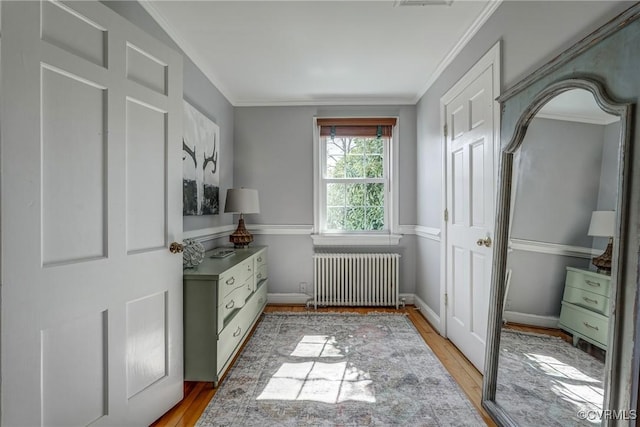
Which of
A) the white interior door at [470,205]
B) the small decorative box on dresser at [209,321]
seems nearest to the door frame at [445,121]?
the white interior door at [470,205]

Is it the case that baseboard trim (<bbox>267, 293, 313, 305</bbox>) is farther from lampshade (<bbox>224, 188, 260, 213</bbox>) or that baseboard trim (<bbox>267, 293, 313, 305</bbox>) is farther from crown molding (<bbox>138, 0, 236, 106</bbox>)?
crown molding (<bbox>138, 0, 236, 106</bbox>)

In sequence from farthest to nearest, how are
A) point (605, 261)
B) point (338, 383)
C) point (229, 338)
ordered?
point (229, 338) < point (338, 383) < point (605, 261)

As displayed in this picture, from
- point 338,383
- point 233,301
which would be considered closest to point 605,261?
point 338,383

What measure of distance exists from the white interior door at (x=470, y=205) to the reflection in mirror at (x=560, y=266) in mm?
392

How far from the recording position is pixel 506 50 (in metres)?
1.84

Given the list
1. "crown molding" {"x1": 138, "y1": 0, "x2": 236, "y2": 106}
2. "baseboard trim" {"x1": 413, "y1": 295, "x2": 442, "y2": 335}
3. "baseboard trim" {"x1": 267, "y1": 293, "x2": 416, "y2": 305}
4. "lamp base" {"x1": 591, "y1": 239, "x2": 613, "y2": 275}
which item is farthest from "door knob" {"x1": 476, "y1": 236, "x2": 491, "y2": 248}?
"crown molding" {"x1": 138, "y1": 0, "x2": 236, "y2": 106}

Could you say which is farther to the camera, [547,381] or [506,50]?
[506,50]

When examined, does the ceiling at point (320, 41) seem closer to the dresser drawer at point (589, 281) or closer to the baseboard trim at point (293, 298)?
the dresser drawer at point (589, 281)

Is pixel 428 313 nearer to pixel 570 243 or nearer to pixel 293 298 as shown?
pixel 293 298

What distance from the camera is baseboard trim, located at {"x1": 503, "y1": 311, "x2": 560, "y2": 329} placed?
1.35 meters

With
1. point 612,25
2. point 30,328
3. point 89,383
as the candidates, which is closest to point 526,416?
point 612,25

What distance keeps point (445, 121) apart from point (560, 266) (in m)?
1.82

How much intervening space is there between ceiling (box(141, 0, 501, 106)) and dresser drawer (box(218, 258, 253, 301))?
5.86 feet

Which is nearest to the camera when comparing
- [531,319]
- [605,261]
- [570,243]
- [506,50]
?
[605,261]
